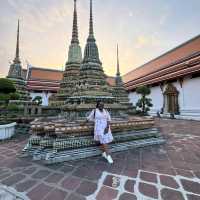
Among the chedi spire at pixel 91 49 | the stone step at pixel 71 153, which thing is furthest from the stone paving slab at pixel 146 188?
the chedi spire at pixel 91 49

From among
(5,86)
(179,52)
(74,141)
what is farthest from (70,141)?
(179,52)

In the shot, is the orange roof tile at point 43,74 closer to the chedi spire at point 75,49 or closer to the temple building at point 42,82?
the temple building at point 42,82

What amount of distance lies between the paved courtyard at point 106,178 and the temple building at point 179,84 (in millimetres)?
9648

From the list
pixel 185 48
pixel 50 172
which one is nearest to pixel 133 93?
pixel 185 48

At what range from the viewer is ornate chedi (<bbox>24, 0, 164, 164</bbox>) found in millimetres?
3057

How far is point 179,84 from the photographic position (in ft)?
41.3

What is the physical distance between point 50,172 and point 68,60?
7.02m

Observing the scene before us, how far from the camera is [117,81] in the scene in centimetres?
1377

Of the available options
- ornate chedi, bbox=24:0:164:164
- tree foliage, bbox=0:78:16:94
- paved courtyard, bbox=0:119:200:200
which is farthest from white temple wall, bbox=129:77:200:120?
tree foliage, bbox=0:78:16:94

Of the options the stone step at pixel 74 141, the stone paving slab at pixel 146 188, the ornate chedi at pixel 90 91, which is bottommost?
the stone paving slab at pixel 146 188

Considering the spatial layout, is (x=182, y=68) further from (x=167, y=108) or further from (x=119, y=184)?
(x=119, y=184)

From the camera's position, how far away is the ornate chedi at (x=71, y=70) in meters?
7.64

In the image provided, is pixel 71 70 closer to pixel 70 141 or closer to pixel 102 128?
pixel 70 141

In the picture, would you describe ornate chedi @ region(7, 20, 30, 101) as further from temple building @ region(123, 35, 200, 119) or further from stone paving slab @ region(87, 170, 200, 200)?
temple building @ region(123, 35, 200, 119)
